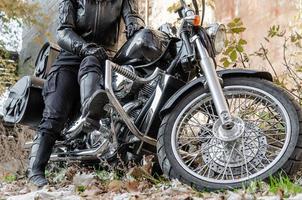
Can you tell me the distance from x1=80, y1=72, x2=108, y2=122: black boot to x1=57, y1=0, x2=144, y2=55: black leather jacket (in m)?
0.31

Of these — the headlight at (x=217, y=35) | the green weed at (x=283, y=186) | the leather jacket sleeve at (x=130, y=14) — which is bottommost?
the green weed at (x=283, y=186)

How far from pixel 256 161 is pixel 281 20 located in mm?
5584

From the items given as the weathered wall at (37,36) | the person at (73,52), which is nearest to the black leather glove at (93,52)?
the person at (73,52)

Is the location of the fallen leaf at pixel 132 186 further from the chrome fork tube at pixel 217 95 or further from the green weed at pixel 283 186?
the green weed at pixel 283 186

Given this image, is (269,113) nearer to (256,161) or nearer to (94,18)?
(256,161)

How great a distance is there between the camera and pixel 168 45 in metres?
3.89

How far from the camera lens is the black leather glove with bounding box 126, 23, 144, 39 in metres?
4.23

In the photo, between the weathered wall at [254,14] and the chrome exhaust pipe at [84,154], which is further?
the weathered wall at [254,14]

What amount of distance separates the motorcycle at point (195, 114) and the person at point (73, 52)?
0.20 meters

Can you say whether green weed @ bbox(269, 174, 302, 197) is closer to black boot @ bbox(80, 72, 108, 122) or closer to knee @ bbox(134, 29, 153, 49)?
black boot @ bbox(80, 72, 108, 122)

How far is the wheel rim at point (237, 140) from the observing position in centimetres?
306

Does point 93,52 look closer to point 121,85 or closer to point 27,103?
point 121,85

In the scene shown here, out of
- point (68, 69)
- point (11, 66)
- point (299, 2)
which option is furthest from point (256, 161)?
point (11, 66)

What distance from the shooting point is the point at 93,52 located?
155 inches
